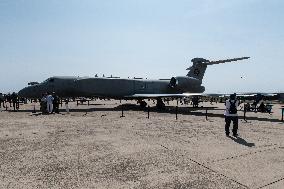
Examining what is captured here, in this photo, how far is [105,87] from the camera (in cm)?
2961

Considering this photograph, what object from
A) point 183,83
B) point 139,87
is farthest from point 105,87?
point 183,83

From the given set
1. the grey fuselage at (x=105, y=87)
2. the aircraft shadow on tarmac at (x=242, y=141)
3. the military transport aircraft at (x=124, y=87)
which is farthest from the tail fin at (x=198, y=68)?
the aircraft shadow on tarmac at (x=242, y=141)

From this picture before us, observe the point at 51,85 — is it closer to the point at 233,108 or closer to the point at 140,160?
the point at 233,108

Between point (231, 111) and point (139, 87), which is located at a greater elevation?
point (139, 87)

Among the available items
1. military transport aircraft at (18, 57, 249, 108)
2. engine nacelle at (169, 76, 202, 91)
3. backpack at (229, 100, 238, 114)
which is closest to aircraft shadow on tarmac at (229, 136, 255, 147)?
backpack at (229, 100, 238, 114)

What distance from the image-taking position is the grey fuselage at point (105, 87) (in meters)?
26.7

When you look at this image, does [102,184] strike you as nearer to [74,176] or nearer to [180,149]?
[74,176]

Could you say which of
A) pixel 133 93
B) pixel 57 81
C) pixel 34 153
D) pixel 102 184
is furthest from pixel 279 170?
pixel 133 93

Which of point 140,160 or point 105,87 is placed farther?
point 105,87

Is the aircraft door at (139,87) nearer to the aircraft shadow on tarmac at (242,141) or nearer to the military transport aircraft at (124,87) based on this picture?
the military transport aircraft at (124,87)

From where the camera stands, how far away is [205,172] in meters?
6.77

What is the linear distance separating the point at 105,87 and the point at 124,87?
210 centimetres

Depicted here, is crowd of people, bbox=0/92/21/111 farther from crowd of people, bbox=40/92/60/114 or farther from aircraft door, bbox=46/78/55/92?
crowd of people, bbox=40/92/60/114

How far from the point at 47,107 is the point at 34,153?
50.5 feet
